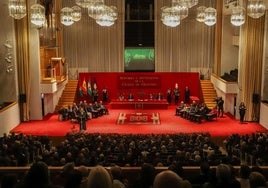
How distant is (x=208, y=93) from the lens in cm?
2645

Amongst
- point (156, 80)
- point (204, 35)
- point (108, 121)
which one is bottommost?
point (108, 121)

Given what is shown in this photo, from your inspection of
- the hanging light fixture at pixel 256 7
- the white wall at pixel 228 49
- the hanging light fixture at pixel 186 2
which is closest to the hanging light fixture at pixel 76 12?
the hanging light fixture at pixel 186 2

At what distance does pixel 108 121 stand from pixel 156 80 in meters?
7.40

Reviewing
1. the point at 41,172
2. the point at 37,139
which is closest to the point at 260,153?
the point at 37,139

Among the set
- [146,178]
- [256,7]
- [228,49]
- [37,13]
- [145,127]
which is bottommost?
[145,127]

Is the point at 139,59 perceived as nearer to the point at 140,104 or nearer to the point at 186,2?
the point at 140,104

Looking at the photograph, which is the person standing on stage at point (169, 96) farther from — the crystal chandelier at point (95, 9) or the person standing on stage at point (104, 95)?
the crystal chandelier at point (95, 9)

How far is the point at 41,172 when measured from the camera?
379 centimetres

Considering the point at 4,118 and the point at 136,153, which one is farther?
A: the point at 4,118

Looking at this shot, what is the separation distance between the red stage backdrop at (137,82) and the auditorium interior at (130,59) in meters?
0.07

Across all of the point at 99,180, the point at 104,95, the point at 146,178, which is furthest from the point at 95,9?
the point at 99,180

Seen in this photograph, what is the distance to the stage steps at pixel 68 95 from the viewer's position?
2497cm

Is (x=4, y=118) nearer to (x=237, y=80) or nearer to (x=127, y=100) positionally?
(x=127, y=100)

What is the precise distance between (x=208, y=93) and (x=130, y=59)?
25.0 ft
